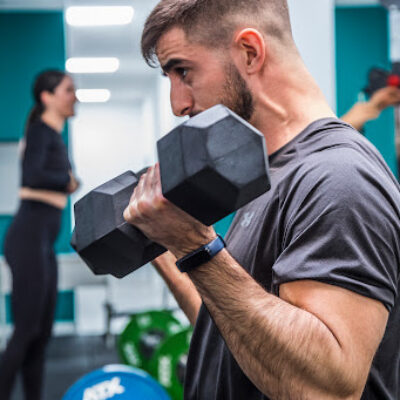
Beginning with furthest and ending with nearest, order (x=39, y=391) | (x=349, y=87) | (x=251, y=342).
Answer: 1. (x=349, y=87)
2. (x=39, y=391)
3. (x=251, y=342)

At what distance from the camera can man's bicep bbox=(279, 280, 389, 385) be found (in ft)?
2.01

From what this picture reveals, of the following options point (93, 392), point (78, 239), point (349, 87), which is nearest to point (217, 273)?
point (78, 239)

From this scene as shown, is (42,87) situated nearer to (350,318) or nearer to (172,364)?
(172,364)

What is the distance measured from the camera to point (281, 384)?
0.63 m

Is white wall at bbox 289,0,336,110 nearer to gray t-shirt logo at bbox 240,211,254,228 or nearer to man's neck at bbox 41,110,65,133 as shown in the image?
gray t-shirt logo at bbox 240,211,254,228

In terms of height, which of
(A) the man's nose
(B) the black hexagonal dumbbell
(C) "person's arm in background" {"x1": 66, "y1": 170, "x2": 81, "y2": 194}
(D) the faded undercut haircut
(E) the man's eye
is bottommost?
(C) "person's arm in background" {"x1": 66, "y1": 170, "x2": 81, "y2": 194}

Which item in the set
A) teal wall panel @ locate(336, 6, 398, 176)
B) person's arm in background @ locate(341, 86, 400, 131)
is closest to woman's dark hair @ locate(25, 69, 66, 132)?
person's arm in background @ locate(341, 86, 400, 131)

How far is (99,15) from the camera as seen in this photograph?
5.31 m

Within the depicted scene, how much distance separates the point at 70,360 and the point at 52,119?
1934 millimetres

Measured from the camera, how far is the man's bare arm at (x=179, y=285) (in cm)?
107

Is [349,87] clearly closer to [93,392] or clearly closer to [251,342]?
[93,392]

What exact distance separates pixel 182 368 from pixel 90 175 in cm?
838

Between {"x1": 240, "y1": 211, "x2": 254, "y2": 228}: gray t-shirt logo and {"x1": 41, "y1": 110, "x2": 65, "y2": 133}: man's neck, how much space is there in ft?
5.38

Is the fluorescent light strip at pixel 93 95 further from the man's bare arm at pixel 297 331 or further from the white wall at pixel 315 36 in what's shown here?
the man's bare arm at pixel 297 331
